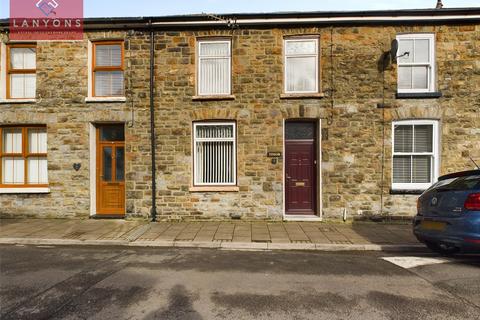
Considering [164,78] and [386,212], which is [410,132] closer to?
[386,212]

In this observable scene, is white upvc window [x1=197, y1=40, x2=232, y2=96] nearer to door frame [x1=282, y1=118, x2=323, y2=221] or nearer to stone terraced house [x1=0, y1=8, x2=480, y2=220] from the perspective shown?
stone terraced house [x1=0, y1=8, x2=480, y2=220]

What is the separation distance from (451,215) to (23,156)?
11.8 m

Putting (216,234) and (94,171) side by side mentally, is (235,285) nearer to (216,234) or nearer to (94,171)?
(216,234)

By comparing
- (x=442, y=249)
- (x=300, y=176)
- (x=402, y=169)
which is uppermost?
(x=402, y=169)

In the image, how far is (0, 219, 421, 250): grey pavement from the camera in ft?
21.5

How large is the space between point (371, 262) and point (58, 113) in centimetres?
975

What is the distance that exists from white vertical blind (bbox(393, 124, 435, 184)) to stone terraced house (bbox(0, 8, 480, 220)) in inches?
1.3

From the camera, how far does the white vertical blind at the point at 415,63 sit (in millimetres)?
8852

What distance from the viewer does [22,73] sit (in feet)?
31.3

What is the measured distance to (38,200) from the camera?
364 inches

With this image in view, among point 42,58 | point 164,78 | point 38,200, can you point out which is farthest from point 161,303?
point 42,58

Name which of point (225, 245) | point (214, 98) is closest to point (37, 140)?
point (214, 98)

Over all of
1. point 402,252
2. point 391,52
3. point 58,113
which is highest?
point 391,52

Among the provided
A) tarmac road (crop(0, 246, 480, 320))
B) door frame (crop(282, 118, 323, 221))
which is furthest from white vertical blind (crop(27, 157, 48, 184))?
door frame (crop(282, 118, 323, 221))
